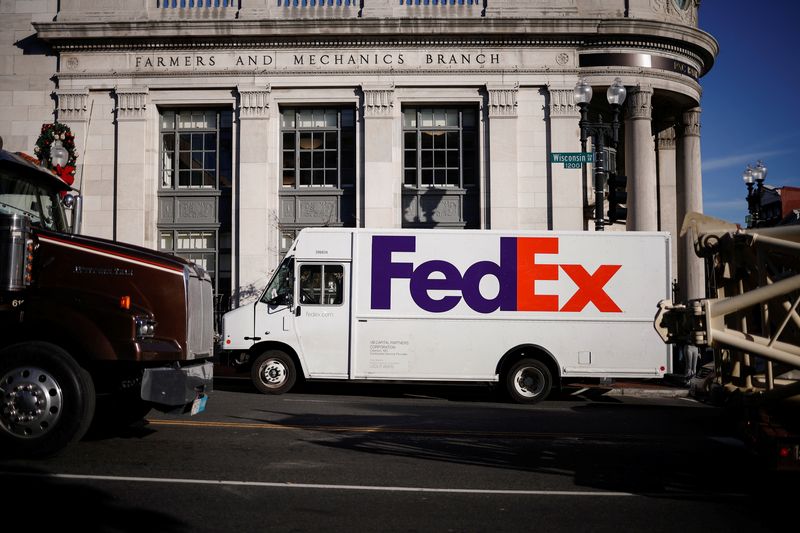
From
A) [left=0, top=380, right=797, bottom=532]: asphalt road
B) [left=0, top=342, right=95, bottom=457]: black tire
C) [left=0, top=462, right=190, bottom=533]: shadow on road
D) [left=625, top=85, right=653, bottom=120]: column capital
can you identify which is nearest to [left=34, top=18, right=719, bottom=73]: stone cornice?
[left=625, top=85, right=653, bottom=120]: column capital

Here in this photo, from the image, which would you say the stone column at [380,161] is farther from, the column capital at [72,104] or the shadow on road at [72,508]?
the shadow on road at [72,508]

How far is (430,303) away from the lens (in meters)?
14.8

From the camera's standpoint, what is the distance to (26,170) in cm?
808

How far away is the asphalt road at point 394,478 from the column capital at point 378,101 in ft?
46.1

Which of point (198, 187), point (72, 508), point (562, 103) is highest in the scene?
point (562, 103)

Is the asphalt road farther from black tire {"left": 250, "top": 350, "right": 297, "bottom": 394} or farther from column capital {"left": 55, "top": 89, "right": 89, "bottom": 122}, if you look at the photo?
column capital {"left": 55, "top": 89, "right": 89, "bottom": 122}

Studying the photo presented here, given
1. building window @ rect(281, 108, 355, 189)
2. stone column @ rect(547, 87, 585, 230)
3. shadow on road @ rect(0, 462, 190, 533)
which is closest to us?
shadow on road @ rect(0, 462, 190, 533)

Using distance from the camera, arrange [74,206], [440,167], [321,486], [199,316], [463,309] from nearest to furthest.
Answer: [321,486] → [199,316] → [74,206] → [463,309] → [440,167]

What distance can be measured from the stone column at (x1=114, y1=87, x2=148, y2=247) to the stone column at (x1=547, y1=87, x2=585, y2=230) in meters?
12.8

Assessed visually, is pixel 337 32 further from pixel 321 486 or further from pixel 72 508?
pixel 72 508

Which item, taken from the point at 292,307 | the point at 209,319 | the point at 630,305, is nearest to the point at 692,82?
the point at 630,305

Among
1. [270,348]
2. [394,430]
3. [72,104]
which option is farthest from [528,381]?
[72,104]

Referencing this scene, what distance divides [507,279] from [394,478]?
8.33 metres

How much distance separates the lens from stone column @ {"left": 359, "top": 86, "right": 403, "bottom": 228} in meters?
23.2
